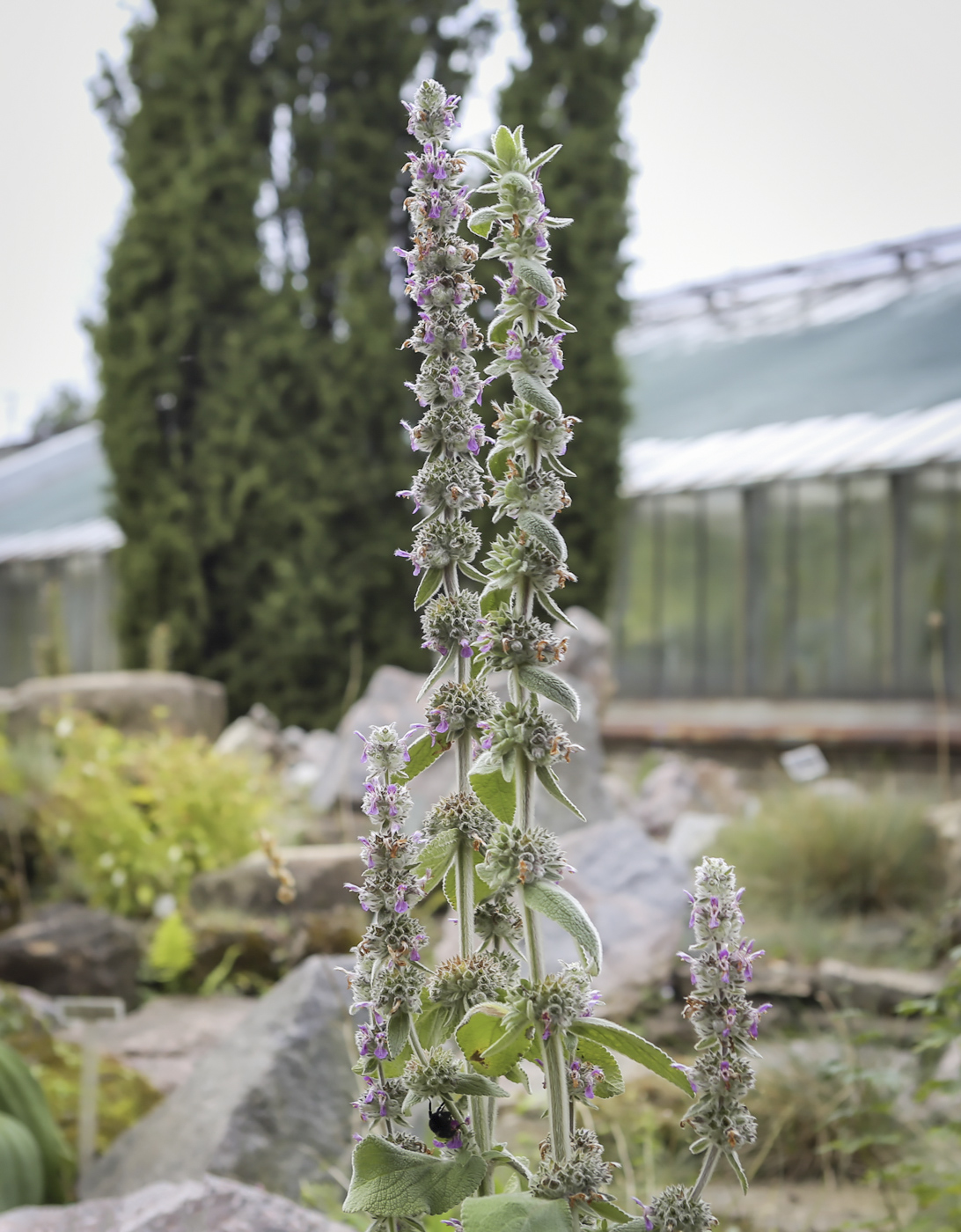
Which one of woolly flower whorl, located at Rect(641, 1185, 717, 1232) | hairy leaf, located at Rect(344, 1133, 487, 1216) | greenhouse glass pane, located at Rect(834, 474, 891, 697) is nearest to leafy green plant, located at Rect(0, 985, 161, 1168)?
hairy leaf, located at Rect(344, 1133, 487, 1216)

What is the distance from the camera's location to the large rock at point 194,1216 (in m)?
1.72

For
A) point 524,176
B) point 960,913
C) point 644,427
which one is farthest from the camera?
point 644,427

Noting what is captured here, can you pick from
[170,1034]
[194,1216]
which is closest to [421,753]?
[194,1216]

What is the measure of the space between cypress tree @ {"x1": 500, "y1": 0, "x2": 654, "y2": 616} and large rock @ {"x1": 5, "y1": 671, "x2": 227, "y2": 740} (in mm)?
3061

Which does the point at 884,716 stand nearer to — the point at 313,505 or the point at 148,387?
the point at 313,505

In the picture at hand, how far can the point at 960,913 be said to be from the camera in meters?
4.42

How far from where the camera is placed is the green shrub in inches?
213

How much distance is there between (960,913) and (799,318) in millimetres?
11444

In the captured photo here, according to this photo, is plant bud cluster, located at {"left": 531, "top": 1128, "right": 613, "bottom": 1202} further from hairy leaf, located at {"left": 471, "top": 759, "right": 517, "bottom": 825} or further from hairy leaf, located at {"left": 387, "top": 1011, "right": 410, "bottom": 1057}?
hairy leaf, located at {"left": 471, "top": 759, "right": 517, "bottom": 825}

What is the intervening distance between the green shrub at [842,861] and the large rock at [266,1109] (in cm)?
320

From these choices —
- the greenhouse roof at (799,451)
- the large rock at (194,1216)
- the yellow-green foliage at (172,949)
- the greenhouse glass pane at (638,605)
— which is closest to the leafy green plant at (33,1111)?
the large rock at (194,1216)

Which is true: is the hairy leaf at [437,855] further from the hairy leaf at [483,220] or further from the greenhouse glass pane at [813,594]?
the greenhouse glass pane at [813,594]

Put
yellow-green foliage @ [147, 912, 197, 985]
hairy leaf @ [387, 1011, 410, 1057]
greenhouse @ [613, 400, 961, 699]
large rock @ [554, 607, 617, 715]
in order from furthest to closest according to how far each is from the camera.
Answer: greenhouse @ [613, 400, 961, 699] → large rock @ [554, 607, 617, 715] → yellow-green foliage @ [147, 912, 197, 985] → hairy leaf @ [387, 1011, 410, 1057]

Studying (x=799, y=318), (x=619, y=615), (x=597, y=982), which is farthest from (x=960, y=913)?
(x=799, y=318)
